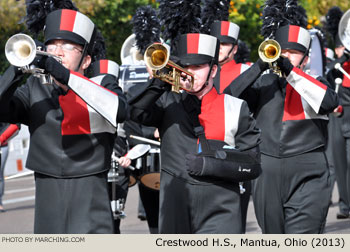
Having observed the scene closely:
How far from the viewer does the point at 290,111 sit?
6703 millimetres

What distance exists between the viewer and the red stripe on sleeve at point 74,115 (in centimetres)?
527

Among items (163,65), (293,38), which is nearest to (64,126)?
(163,65)

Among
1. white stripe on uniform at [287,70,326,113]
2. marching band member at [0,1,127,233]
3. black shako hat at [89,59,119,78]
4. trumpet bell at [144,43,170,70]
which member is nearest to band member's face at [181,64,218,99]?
trumpet bell at [144,43,170,70]

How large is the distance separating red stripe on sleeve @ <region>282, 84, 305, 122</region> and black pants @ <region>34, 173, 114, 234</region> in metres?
2.01

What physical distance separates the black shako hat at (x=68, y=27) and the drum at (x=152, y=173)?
3147 mm

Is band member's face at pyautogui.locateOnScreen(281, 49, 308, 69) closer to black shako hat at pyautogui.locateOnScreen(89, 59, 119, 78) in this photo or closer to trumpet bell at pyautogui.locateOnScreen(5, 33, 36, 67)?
black shako hat at pyautogui.locateOnScreen(89, 59, 119, 78)

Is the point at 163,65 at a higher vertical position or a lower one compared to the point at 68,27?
lower

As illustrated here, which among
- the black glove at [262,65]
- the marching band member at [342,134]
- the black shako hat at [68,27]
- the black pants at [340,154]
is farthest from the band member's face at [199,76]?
the black pants at [340,154]

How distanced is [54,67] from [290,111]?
243 centimetres

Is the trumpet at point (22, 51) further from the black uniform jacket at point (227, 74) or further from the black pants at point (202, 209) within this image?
the black uniform jacket at point (227, 74)

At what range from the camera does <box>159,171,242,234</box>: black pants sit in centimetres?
525

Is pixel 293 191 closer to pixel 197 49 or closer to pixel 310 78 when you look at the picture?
pixel 310 78

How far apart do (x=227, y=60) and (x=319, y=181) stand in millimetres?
1692

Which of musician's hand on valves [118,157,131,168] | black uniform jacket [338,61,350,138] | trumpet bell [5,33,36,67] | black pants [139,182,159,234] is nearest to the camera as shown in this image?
trumpet bell [5,33,36,67]
